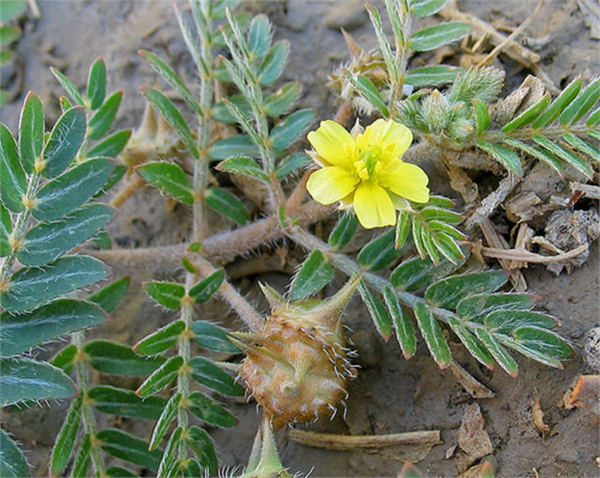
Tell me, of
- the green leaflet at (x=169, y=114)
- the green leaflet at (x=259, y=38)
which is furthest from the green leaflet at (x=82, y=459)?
the green leaflet at (x=259, y=38)

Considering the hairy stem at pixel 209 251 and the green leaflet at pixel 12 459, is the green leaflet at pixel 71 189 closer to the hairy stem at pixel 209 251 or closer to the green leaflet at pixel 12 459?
the hairy stem at pixel 209 251

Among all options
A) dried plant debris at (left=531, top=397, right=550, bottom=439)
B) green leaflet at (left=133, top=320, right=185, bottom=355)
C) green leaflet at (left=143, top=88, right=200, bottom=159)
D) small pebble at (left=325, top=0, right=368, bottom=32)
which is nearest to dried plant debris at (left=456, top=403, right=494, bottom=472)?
dried plant debris at (left=531, top=397, right=550, bottom=439)

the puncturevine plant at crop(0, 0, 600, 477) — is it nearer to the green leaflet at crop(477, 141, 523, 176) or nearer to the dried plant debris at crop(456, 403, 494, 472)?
the green leaflet at crop(477, 141, 523, 176)

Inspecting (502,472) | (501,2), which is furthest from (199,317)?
(501,2)

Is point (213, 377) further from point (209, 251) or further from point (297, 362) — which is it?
point (209, 251)

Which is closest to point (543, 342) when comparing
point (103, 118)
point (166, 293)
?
point (166, 293)
